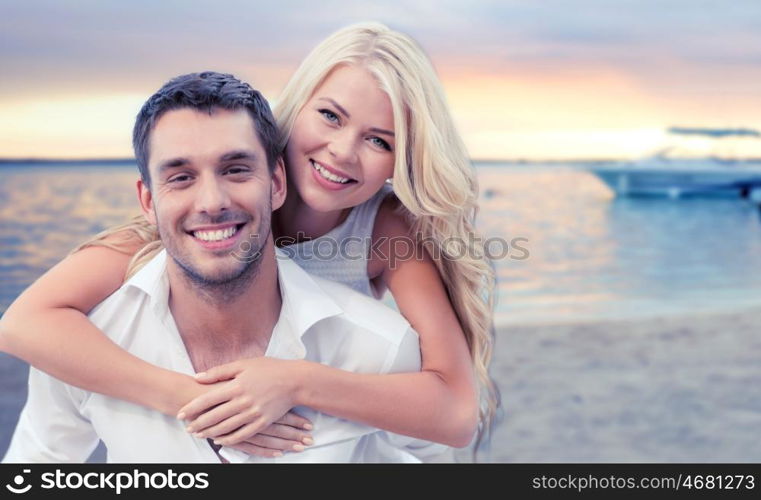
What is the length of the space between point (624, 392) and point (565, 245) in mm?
10038

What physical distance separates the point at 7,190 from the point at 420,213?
70.3 feet

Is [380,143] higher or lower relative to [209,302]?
higher

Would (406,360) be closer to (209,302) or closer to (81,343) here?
(209,302)

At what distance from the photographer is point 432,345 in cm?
263

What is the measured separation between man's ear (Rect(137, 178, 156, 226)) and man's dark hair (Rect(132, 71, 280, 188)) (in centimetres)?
3

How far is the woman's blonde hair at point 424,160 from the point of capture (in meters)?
2.68

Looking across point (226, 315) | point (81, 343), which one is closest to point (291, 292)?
point (226, 315)

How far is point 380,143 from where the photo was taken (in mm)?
2725

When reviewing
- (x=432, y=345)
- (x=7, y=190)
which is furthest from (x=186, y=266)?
(x=7, y=190)

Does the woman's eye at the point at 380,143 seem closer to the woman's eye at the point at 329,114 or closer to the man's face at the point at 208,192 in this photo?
the woman's eye at the point at 329,114

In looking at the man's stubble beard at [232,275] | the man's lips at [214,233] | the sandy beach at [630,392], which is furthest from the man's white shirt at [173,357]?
the sandy beach at [630,392]

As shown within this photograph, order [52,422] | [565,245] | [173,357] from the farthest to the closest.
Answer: [565,245] → [52,422] → [173,357]

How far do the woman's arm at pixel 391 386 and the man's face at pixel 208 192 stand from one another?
0.29 meters

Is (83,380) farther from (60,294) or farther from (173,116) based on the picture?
(173,116)
